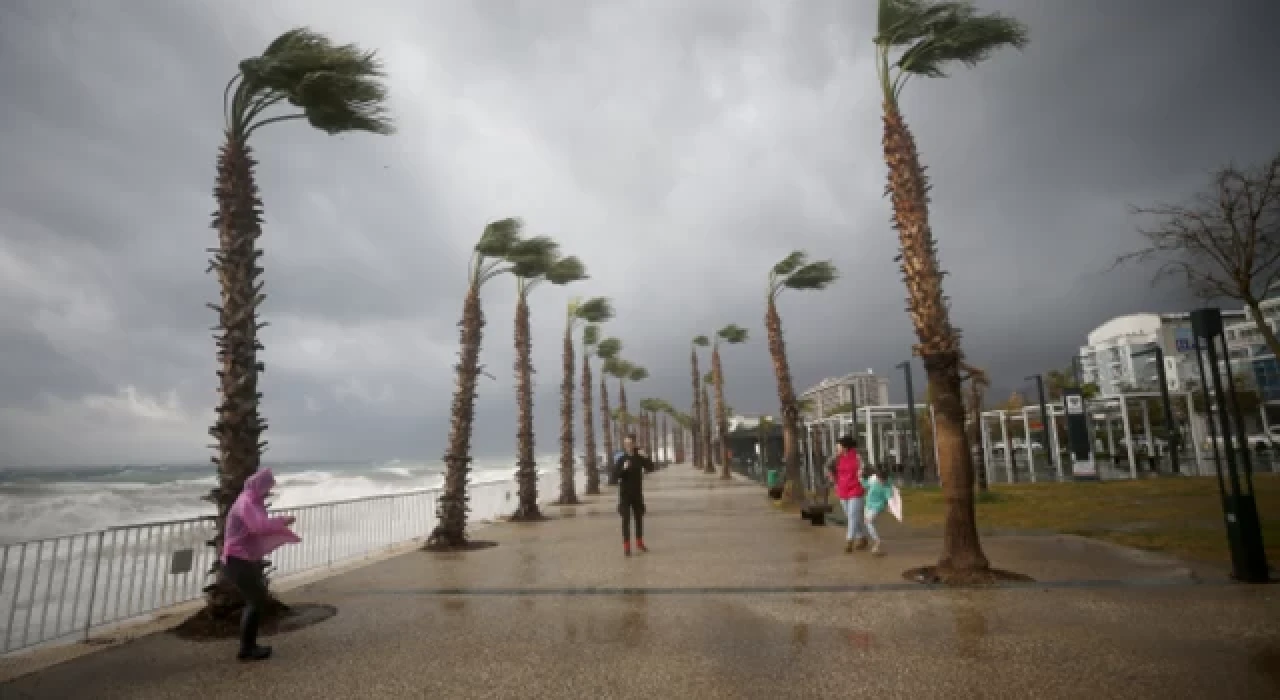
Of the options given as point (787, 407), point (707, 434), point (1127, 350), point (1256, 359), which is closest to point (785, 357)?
point (787, 407)

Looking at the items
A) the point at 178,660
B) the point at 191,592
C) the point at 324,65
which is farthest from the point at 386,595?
the point at 324,65

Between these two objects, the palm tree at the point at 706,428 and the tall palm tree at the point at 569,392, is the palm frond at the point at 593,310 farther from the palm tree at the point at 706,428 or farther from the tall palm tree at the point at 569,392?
the palm tree at the point at 706,428

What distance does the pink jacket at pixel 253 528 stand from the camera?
16.9 feet

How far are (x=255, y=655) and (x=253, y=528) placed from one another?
1.05 m

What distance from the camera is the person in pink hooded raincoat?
5051 millimetres

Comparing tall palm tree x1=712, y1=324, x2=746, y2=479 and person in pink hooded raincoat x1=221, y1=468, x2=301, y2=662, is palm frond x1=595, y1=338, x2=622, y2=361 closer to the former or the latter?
tall palm tree x1=712, y1=324, x2=746, y2=479

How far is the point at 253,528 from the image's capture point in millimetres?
5145

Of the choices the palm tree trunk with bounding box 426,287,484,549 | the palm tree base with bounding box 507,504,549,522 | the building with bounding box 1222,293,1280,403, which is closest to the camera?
the palm tree trunk with bounding box 426,287,484,549

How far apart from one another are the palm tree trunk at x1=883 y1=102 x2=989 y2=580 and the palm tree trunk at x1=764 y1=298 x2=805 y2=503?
1017 cm

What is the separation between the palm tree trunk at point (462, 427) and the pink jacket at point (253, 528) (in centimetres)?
661

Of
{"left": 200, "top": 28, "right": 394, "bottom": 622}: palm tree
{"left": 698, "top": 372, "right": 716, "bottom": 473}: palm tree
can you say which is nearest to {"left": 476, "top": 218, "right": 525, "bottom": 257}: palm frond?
{"left": 200, "top": 28, "right": 394, "bottom": 622}: palm tree

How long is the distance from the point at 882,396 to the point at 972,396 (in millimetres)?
157258

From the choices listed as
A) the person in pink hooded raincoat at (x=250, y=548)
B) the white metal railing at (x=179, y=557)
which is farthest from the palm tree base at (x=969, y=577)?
the white metal railing at (x=179, y=557)

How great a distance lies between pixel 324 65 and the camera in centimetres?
A: 718
